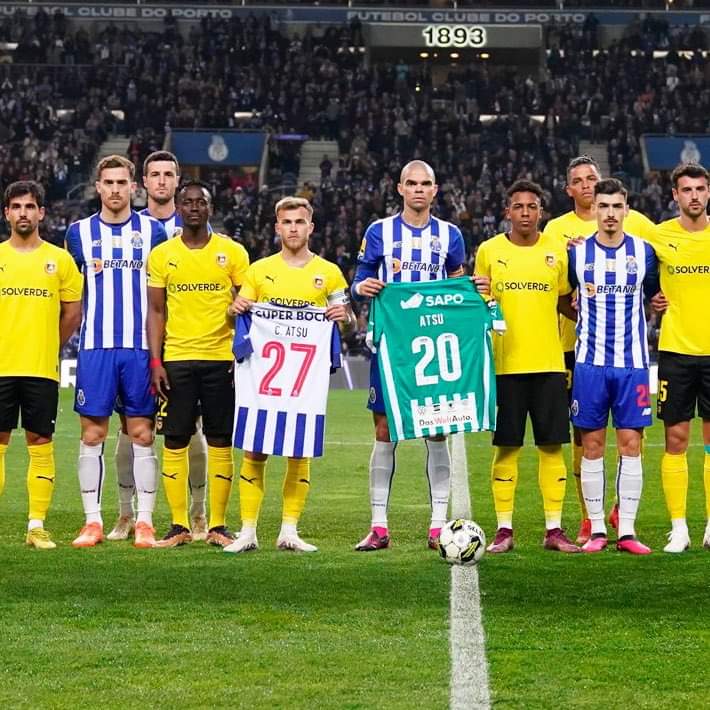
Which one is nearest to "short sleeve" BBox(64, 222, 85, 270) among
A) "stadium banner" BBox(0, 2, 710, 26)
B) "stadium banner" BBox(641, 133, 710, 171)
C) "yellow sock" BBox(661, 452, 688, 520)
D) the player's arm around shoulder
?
the player's arm around shoulder

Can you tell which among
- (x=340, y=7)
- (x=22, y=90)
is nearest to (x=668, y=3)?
(x=340, y=7)

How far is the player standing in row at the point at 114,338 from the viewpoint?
8.07 m

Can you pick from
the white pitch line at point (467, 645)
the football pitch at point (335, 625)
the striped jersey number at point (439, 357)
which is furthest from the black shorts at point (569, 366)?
the white pitch line at point (467, 645)

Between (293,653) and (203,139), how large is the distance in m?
31.8

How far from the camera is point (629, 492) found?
314 inches

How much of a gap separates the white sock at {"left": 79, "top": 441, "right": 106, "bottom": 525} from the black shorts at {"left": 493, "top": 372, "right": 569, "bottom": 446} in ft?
7.28

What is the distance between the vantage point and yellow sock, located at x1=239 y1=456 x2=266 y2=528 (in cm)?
788

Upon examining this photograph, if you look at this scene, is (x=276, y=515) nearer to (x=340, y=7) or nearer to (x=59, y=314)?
(x=59, y=314)

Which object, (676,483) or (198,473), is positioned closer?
(676,483)

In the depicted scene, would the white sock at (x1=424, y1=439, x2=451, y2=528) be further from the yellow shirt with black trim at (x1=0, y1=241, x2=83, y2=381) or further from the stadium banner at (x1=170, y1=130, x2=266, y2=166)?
the stadium banner at (x1=170, y1=130, x2=266, y2=166)

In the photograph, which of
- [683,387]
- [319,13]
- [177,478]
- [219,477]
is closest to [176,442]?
[177,478]

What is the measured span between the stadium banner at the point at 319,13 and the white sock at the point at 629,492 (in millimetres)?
34182

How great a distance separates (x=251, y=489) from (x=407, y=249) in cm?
156

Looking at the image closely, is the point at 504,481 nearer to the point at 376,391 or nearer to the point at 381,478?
the point at 381,478
